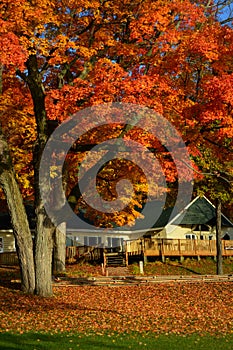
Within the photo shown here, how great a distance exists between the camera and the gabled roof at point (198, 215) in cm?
4569

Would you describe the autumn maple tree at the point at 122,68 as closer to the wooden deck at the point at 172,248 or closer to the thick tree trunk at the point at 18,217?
the thick tree trunk at the point at 18,217

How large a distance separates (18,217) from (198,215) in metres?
29.8

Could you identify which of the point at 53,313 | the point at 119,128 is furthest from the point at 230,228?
the point at 53,313

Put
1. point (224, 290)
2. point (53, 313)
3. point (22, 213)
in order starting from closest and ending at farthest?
point (53, 313) → point (22, 213) → point (224, 290)

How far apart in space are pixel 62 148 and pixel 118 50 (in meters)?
4.44

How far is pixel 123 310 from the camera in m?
18.3

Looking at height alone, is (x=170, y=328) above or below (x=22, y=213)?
below

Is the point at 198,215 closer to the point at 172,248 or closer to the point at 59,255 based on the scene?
the point at 172,248

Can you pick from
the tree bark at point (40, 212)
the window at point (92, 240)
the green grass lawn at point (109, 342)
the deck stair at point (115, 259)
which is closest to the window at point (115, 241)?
the window at point (92, 240)

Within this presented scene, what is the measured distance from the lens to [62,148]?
19.7m

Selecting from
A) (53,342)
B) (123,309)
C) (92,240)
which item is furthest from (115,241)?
(53,342)

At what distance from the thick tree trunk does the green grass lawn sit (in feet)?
20.8

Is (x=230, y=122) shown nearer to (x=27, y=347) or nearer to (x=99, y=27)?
(x=99, y=27)

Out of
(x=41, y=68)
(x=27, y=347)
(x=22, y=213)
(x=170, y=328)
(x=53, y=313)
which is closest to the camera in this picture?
(x=27, y=347)
